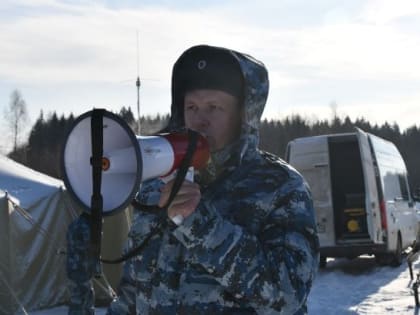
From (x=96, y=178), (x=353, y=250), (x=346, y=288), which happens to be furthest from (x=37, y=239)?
(x=96, y=178)

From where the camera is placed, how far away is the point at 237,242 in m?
1.69

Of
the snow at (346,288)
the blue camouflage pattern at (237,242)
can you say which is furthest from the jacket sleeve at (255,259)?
the snow at (346,288)

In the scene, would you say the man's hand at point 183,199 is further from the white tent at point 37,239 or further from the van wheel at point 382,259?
the van wheel at point 382,259

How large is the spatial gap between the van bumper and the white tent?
408cm

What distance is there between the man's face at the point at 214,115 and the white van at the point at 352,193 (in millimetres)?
9804

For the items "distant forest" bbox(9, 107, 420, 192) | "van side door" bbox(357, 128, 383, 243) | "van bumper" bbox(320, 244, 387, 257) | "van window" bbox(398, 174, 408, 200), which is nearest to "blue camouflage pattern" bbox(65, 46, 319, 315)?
"van side door" bbox(357, 128, 383, 243)

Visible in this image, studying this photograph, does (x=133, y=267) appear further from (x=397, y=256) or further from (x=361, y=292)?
(x=397, y=256)

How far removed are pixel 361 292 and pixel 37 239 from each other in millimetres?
5186

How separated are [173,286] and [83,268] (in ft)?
13.4

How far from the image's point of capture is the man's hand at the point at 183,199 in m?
1.58

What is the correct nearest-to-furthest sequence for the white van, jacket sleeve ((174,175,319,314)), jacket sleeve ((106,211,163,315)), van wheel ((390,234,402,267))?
jacket sleeve ((174,175,319,314)) < jacket sleeve ((106,211,163,315)) < the white van < van wheel ((390,234,402,267))

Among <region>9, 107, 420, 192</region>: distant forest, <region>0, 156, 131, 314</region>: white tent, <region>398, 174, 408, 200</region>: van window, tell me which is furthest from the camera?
<region>9, 107, 420, 192</region>: distant forest

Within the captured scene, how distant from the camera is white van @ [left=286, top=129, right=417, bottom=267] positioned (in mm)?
11766

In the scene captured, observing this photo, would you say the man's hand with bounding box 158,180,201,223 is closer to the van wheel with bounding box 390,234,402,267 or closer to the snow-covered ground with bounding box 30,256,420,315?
the snow-covered ground with bounding box 30,256,420,315
